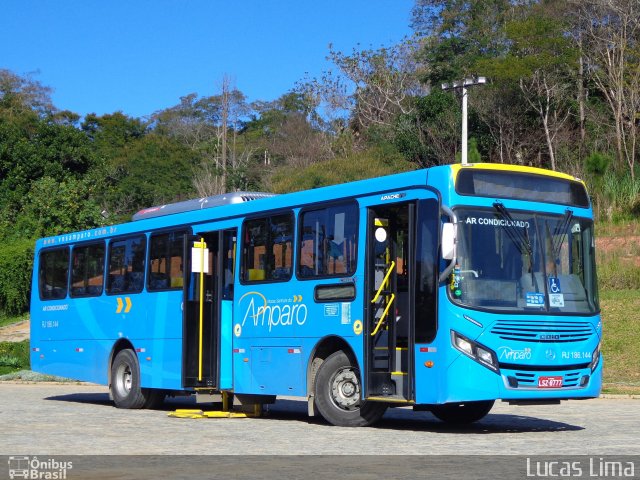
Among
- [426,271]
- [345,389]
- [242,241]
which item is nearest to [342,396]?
[345,389]

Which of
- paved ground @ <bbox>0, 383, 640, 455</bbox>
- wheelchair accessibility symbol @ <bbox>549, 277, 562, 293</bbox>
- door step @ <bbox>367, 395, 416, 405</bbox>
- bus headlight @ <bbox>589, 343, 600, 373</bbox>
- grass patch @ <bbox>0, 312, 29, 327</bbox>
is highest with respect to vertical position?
grass patch @ <bbox>0, 312, 29, 327</bbox>

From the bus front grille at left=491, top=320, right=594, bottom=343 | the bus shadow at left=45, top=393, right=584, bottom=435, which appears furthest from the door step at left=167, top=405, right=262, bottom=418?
the bus front grille at left=491, top=320, right=594, bottom=343

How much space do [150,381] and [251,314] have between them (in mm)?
3160

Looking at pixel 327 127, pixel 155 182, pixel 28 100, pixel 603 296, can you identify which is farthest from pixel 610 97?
pixel 28 100

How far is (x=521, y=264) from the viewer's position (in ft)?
44.5

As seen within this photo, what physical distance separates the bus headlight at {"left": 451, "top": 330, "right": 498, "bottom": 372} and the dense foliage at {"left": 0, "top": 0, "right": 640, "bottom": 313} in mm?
22526

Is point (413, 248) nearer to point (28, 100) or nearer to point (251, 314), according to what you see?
point (251, 314)

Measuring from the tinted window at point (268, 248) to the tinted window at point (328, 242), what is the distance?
0.36m

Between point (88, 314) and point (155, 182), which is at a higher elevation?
point (155, 182)

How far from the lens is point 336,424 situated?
14773 millimetres

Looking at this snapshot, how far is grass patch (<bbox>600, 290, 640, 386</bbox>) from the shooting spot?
24.2 metres

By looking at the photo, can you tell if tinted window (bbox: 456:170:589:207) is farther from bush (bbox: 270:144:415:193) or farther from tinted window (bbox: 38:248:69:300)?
bush (bbox: 270:144:415:193)

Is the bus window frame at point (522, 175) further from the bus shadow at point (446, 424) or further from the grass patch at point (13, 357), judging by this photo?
the grass patch at point (13, 357)

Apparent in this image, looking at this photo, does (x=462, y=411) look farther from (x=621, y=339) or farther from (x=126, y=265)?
(x=621, y=339)
